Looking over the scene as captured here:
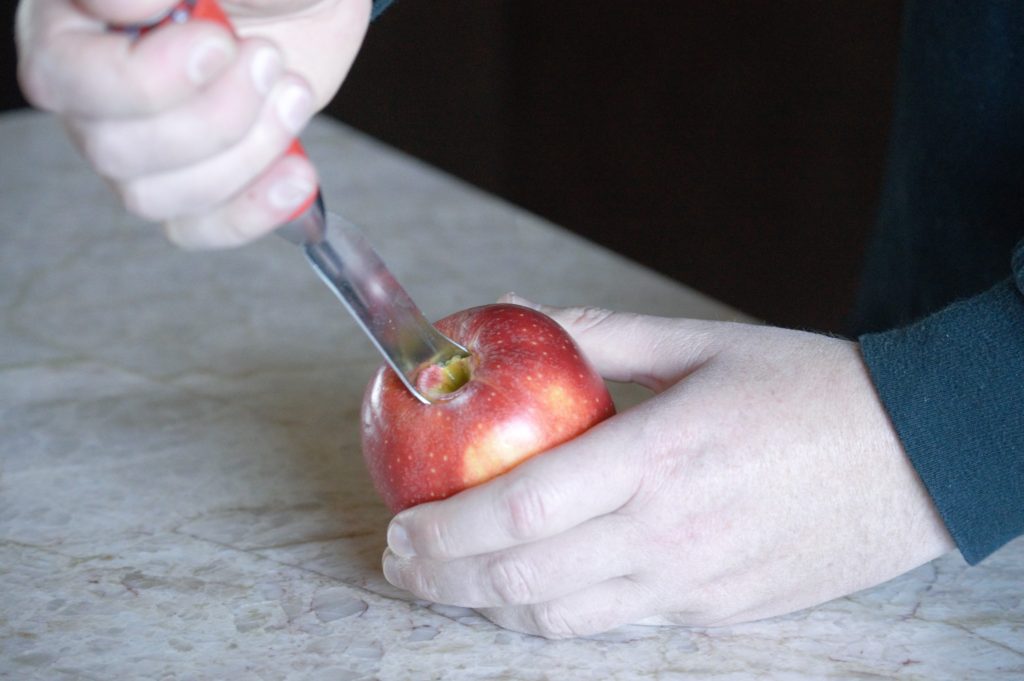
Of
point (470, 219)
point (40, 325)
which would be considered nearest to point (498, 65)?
point (470, 219)

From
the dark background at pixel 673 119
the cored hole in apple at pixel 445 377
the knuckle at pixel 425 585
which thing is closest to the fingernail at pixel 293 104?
the cored hole in apple at pixel 445 377

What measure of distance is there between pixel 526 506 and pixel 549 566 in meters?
0.06

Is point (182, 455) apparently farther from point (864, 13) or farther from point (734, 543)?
point (864, 13)

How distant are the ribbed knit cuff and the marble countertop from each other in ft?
0.31

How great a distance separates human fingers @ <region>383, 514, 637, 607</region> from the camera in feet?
2.84

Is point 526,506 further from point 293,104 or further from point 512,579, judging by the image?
point 293,104

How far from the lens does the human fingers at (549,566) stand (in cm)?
87

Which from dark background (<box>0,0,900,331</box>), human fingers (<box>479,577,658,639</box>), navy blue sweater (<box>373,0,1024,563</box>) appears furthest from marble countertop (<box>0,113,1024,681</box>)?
dark background (<box>0,0,900,331</box>)

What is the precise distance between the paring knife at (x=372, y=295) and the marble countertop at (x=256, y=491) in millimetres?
192

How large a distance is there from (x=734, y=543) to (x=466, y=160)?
3661 mm

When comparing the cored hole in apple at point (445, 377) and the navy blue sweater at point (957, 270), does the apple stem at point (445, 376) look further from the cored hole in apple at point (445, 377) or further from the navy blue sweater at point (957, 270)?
the navy blue sweater at point (957, 270)

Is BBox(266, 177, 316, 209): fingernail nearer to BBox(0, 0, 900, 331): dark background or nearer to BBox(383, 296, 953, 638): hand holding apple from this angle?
BBox(383, 296, 953, 638): hand holding apple

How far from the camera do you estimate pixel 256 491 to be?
3.66 ft

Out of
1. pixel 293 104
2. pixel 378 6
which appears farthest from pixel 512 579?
pixel 378 6
